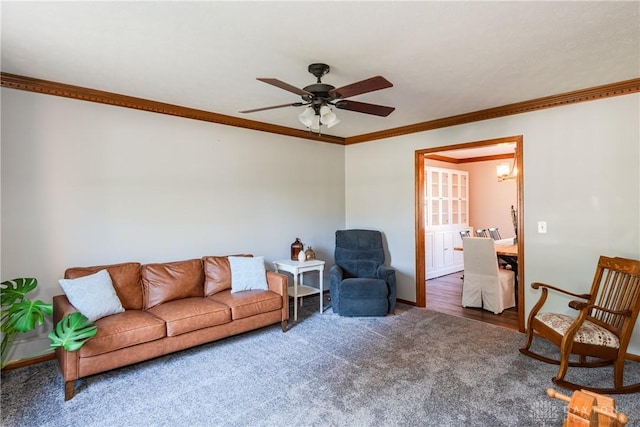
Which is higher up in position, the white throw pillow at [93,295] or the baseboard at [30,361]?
the white throw pillow at [93,295]

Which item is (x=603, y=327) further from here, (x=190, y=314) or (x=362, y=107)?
(x=190, y=314)

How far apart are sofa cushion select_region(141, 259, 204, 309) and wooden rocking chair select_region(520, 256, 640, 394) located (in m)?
3.37

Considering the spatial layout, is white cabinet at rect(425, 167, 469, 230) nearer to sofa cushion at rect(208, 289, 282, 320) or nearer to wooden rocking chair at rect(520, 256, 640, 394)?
wooden rocking chair at rect(520, 256, 640, 394)

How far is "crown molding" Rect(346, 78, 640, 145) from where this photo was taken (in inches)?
127

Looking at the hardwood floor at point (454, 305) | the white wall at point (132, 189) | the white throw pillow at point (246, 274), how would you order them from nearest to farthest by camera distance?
the white wall at point (132, 189) → the white throw pillow at point (246, 274) → the hardwood floor at point (454, 305)

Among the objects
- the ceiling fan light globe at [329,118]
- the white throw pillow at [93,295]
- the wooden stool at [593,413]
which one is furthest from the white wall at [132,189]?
the wooden stool at [593,413]

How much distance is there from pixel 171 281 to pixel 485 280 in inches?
155

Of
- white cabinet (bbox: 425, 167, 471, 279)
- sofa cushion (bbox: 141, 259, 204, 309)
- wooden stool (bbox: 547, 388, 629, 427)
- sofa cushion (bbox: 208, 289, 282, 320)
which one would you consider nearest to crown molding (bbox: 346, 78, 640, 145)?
white cabinet (bbox: 425, 167, 471, 279)

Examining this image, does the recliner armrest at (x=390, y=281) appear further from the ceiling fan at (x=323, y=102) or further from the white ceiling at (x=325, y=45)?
the ceiling fan at (x=323, y=102)

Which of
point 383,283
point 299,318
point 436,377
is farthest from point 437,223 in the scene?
point 436,377

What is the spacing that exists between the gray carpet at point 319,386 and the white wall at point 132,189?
1.05 meters

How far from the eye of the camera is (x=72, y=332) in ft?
8.17

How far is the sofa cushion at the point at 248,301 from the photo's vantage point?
138 inches

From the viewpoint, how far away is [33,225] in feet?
10.2
